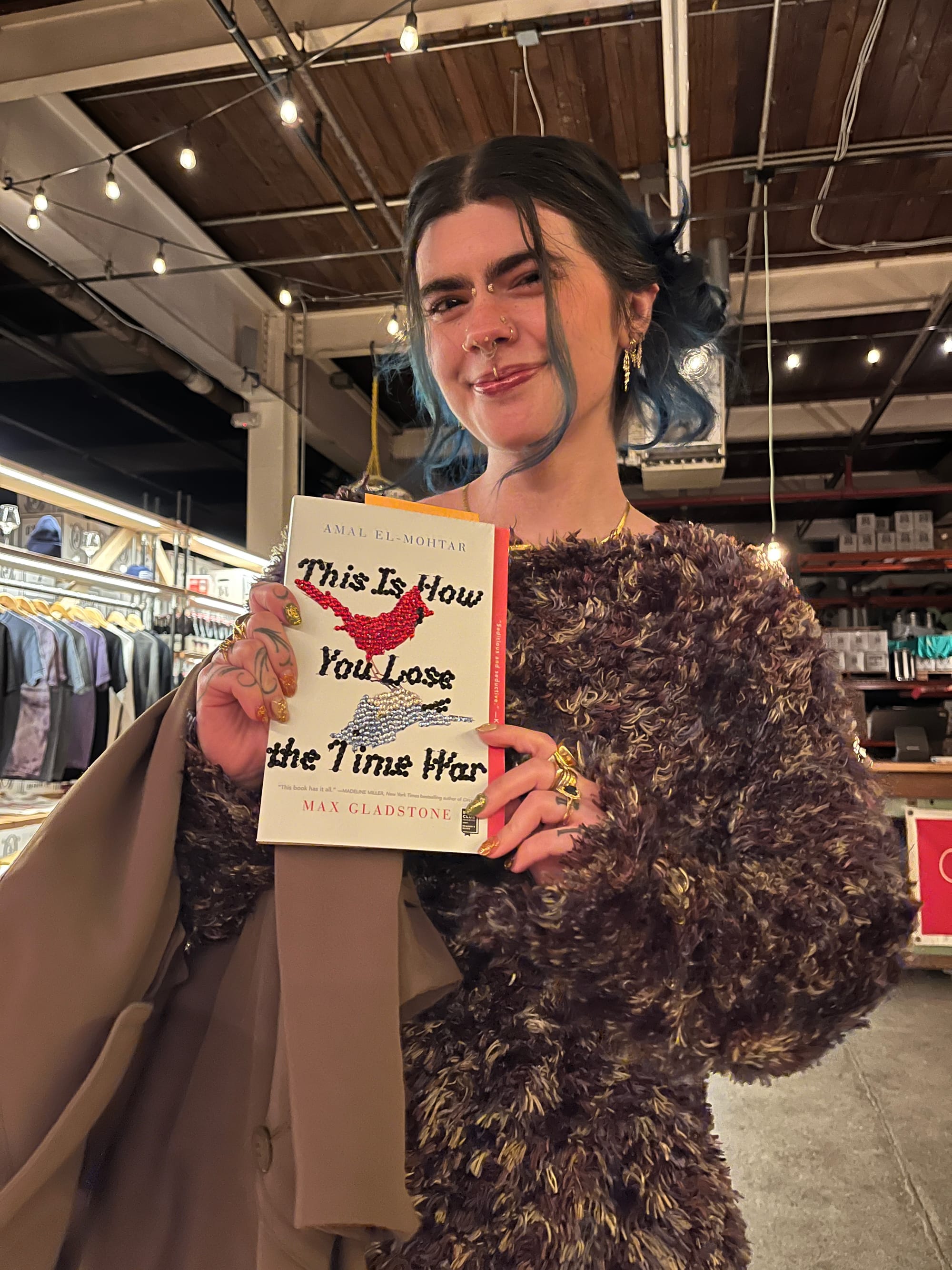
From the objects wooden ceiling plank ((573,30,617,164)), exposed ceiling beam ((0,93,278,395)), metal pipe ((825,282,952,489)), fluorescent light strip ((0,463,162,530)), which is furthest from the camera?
metal pipe ((825,282,952,489))

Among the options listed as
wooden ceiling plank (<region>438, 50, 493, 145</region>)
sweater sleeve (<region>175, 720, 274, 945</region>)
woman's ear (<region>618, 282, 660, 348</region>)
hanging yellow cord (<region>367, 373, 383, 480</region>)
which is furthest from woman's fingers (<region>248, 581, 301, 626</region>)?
wooden ceiling plank (<region>438, 50, 493, 145</region>)

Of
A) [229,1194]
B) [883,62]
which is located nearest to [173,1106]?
[229,1194]

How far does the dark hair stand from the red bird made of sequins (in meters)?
0.25

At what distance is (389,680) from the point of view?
0.61 meters

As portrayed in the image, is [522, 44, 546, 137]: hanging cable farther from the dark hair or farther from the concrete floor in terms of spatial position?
the concrete floor

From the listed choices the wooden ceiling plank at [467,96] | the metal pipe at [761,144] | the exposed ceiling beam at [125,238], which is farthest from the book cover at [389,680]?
the exposed ceiling beam at [125,238]

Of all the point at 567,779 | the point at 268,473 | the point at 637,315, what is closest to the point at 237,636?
the point at 567,779

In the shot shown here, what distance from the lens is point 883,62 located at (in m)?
3.40

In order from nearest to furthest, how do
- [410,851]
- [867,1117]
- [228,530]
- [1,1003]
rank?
[1,1003], [410,851], [867,1117], [228,530]

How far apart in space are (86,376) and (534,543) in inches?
212

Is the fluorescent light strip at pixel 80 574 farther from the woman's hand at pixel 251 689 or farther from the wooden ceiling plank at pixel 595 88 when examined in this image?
the woman's hand at pixel 251 689

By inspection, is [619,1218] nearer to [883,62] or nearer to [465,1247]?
[465,1247]

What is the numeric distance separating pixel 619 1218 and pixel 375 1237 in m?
0.20

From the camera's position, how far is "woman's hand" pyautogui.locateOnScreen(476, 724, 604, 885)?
595mm
